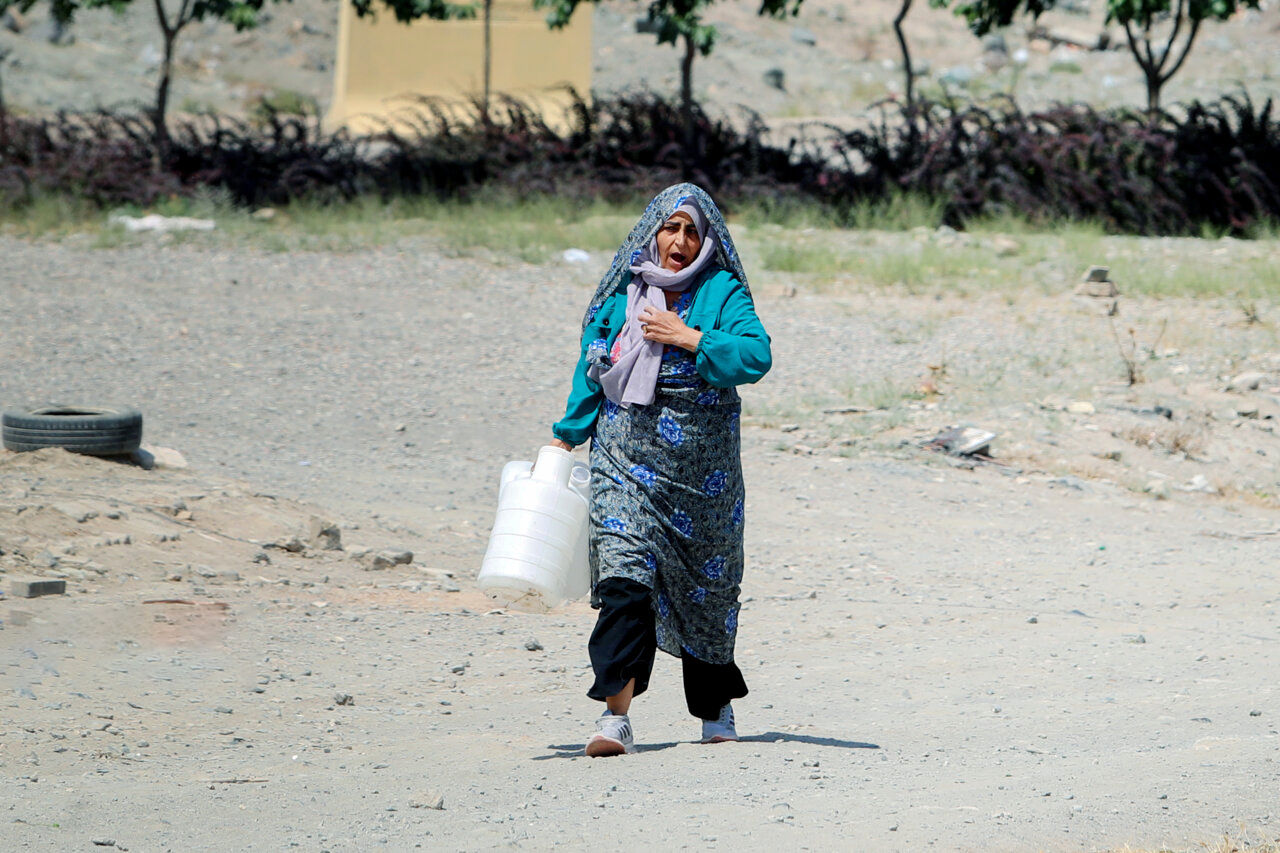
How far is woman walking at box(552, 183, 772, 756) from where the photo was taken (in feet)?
11.6

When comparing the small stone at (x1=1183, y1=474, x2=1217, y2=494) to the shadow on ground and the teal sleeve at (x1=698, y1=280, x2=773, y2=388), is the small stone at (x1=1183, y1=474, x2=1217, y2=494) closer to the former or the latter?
the shadow on ground

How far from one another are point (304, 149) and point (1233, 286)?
347 inches

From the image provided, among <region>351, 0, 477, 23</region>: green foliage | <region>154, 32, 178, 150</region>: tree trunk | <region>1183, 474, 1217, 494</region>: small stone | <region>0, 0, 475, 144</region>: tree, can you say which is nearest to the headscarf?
<region>1183, 474, 1217, 494</region>: small stone

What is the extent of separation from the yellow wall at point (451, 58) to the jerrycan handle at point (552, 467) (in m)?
17.3

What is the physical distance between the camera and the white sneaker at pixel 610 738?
353 centimetres

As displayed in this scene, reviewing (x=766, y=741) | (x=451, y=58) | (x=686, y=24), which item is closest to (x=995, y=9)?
(x=686, y=24)

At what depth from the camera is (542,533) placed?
139 inches

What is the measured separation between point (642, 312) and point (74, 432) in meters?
3.77

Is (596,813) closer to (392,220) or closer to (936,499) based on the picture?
(936,499)

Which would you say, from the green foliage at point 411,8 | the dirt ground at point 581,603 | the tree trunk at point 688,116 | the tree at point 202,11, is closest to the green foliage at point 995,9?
the tree trunk at point 688,116

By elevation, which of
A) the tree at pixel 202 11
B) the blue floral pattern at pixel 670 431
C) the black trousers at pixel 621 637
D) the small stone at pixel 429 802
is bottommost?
the small stone at pixel 429 802

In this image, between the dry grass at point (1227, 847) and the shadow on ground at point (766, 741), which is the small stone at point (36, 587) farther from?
the dry grass at point (1227, 847)

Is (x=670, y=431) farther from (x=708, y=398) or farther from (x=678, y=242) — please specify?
(x=678, y=242)

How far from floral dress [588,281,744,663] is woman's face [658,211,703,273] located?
9cm
